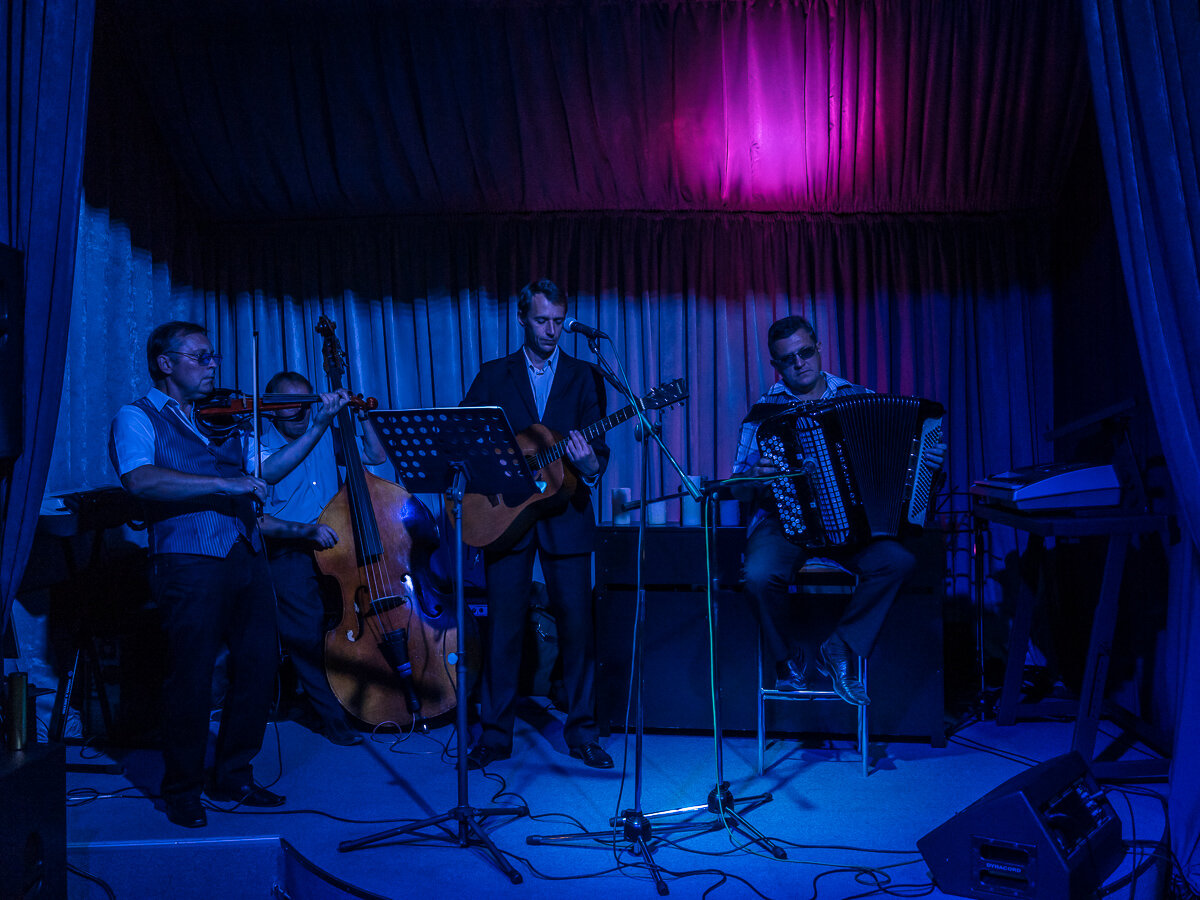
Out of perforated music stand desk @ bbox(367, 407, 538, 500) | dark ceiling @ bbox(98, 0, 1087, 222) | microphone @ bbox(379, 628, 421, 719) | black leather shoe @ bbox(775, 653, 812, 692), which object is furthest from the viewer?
dark ceiling @ bbox(98, 0, 1087, 222)

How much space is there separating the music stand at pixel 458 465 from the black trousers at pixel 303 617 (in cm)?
149

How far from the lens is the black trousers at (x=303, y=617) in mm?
4617

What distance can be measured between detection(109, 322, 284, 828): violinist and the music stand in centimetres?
64

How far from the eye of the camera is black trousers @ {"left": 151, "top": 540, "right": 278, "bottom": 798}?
346 cm

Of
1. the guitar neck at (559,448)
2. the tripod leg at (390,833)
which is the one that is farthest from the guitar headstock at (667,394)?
the tripod leg at (390,833)

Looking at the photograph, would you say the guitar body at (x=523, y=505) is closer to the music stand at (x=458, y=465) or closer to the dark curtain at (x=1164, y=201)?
the music stand at (x=458, y=465)

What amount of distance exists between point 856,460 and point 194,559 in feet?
8.51

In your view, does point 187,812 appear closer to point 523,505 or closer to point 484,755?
point 484,755

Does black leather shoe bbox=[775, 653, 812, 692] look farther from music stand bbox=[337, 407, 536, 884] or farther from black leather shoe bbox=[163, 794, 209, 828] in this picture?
black leather shoe bbox=[163, 794, 209, 828]

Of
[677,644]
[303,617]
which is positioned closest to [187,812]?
[303,617]

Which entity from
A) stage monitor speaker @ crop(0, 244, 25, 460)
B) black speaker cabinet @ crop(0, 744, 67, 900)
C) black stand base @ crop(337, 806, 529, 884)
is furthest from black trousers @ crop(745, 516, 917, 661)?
stage monitor speaker @ crop(0, 244, 25, 460)

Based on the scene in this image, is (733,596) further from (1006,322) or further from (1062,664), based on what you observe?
(1006,322)

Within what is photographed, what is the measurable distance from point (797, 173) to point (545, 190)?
1446 millimetres

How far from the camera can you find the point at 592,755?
4.06 m
